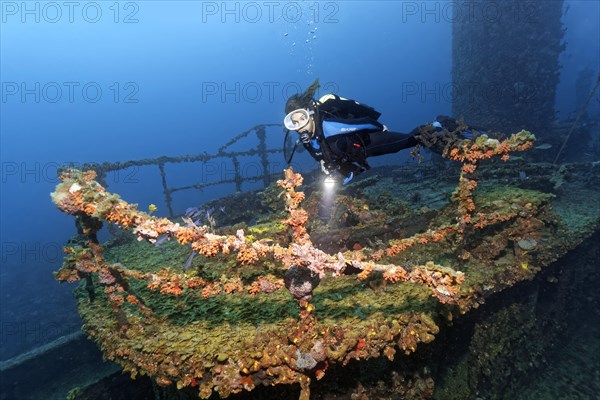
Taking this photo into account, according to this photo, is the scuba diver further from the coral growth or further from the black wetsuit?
the coral growth

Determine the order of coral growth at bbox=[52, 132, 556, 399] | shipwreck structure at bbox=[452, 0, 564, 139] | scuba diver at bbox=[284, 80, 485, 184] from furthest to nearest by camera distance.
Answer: shipwreck structure at bbox=[452, 0, 564, 139], scuba diver at bbox=[284, 80, 485, 184], coral growth at bbox=[52, 132, 556, 399]

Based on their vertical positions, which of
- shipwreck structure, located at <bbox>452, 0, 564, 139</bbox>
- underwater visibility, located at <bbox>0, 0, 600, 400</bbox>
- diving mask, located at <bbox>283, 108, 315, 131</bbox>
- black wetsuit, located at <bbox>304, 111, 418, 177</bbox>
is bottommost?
underwater visibility, located at <bbox>0, 0, 600, 400</bbox>

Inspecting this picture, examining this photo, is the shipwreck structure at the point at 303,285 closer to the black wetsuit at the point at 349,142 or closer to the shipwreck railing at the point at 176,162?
the black wetsuit at the point at 349,142

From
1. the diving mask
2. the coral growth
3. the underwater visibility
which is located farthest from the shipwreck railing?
the coral growth

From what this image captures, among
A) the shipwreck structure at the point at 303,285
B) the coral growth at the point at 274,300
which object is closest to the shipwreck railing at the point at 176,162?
the shipwreck structure at the point at 303,285

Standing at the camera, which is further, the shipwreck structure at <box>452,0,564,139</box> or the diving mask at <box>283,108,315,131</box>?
the shipwreck structure at <box>452,0,564,139</box>

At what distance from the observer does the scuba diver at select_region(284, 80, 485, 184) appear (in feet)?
15.0

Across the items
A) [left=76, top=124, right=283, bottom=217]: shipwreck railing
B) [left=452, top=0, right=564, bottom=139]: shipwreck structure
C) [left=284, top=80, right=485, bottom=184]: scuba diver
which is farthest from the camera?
[left=452, top=0, right=564, bottom=139]: shipwreck structure

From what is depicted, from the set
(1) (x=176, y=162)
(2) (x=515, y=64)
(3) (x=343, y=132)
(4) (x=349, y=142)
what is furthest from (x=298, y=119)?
(2) (x=515, y=64)

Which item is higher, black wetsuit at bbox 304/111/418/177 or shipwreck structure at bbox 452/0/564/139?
shipwreck structure at bbox 452/0/564/139

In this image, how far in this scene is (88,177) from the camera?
3000 mm

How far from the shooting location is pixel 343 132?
4566 millimetres

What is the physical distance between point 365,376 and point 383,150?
3.06 meters

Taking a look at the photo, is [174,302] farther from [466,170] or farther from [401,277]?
[466,170]
